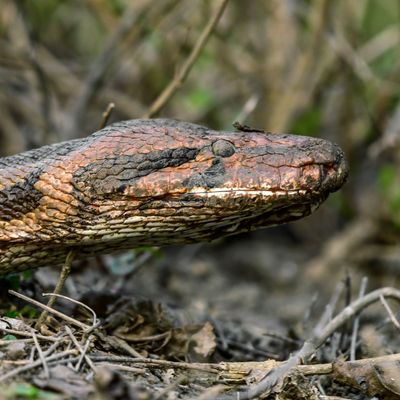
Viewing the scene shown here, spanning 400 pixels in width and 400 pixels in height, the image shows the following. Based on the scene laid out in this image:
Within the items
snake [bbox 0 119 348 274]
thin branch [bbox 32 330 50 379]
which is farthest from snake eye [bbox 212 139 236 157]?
thin branch [bbox 32 330 50 379]

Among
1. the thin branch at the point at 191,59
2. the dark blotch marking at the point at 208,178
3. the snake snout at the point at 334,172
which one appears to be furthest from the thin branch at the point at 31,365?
the thin branch at the point at 191,59

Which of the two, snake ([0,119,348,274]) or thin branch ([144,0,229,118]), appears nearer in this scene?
snake ([0,119,348,274])

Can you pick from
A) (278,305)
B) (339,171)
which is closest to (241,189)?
(339,171)

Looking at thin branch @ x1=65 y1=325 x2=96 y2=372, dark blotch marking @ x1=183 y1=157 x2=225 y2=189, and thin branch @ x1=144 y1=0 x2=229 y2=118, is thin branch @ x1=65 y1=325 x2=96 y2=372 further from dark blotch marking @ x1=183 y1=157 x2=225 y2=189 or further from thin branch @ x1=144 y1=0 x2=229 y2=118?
thin branch @ x1=144 y1=0 x2=229 y2=118

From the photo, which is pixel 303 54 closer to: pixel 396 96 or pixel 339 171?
pixel 396 96

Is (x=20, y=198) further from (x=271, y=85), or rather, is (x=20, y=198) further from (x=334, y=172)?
(x=271, y=85)

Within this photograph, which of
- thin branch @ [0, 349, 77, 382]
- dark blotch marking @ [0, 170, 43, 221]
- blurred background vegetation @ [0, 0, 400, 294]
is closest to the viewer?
thin branch @ [0, 349, 77, 382]
